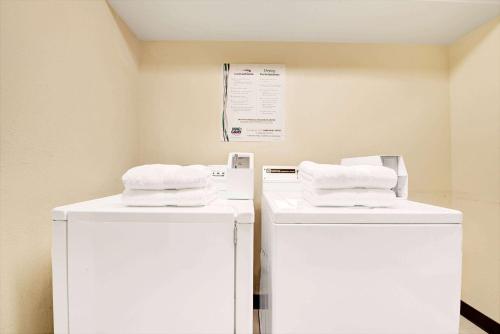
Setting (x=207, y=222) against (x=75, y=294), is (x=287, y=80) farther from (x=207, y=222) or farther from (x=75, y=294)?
(x=75, y=294)

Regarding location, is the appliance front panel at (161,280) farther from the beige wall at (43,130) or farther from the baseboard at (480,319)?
the baseboard at (480,319)

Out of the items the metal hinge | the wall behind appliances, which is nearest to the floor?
the wall behind appliances

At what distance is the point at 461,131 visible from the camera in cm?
178

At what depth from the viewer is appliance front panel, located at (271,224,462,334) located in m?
0.86

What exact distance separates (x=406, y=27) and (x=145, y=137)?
1.88 metres

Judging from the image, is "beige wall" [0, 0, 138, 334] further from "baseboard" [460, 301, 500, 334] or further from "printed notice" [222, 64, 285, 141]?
"baseboard" [460, 301, 500, 334]

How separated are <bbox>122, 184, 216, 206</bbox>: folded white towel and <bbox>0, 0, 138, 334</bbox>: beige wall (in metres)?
0.37

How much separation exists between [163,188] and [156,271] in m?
0.28

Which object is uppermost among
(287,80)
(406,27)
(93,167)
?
(406,27)

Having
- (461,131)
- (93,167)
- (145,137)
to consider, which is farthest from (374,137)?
(93,167)

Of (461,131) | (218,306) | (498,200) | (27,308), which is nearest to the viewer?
(218,306)

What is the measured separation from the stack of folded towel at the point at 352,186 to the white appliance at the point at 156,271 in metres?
0.32

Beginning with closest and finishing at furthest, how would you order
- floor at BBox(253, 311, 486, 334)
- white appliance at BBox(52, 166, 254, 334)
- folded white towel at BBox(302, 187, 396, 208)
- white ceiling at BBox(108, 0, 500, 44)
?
white appliance at BBox(52, 166, 254, 334), folded white towel at BBox(302, 187, 396, 208), white ceiling at BBox(108, 0, 500, 44), floor at BBox(253, 311, 486, 334)

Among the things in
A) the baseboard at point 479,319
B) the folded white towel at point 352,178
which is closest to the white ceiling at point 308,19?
the folded white towel at point 352,178
